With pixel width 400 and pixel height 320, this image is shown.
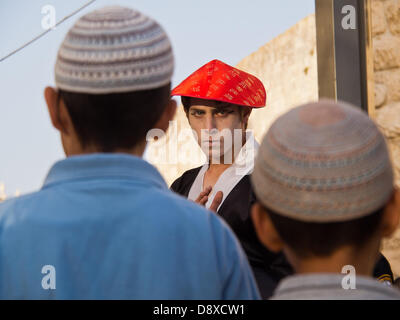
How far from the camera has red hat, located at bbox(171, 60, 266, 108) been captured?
126 inches

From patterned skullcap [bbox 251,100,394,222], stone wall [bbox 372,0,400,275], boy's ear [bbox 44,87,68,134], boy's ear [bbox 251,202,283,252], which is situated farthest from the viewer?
stone wall [bbox 372,0,400,275]

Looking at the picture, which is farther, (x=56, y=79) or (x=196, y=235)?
(x=56, y=79)

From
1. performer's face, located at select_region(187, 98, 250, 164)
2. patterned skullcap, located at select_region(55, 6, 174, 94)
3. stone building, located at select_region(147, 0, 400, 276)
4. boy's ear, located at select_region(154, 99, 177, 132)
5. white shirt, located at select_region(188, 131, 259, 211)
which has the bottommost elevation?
stone building, located at select_region(147, 0, 400, 276)

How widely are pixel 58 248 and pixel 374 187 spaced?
1.98 feet

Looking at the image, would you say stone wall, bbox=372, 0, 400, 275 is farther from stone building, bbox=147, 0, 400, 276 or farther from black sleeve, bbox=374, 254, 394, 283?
stone building, bbox=147, 0, 400, 276

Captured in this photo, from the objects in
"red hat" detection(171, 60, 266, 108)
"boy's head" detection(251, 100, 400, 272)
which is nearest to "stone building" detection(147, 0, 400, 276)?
"red hat" detection(171, 60, 266, 108)

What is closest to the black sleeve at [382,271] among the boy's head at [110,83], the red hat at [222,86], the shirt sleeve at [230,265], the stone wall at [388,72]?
the red hat at [222,86]

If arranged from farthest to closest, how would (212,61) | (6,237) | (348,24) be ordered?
(348,24) → (212,61) → (6,237)

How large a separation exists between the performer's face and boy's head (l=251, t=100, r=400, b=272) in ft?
5.76

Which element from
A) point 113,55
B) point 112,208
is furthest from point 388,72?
point 112,208

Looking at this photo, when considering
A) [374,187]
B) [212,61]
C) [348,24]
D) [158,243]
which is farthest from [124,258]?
[348,24]

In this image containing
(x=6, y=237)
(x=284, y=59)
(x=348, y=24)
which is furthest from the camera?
(x=284, y=59)

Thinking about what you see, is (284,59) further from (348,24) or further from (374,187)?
(374,187)
